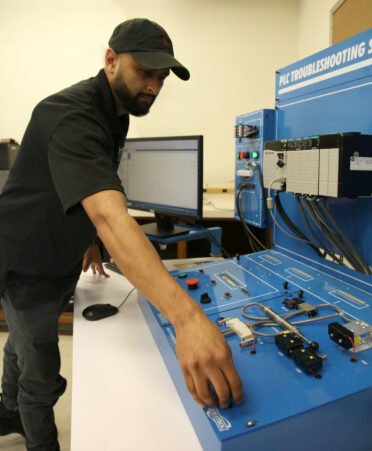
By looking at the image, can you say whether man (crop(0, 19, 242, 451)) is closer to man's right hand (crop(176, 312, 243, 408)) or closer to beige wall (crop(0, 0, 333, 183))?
man's right hand (crop(176, 312, 243, 408))

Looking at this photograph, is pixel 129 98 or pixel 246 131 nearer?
pixel 129 98

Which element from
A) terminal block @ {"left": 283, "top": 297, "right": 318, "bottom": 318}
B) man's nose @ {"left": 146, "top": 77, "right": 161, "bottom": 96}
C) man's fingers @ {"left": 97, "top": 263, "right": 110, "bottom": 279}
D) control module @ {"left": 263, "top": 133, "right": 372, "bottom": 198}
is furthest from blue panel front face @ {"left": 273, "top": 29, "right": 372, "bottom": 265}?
man's fingers @ {"left": 97, "top": 263, "right": 110, "bottom": 279}

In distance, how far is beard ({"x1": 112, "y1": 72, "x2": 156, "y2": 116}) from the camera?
1008 mm

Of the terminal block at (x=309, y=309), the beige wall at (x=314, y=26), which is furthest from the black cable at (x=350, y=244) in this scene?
the beige wall at (x=314, y=26)

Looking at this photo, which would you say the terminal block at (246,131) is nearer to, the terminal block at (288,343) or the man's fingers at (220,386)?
the terminal block at (288,343)

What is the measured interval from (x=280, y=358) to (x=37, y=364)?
803 mm

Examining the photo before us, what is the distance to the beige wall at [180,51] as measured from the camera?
315 centimetres

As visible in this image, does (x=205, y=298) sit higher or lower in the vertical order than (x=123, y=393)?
higher

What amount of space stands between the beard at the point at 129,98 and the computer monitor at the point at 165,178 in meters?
0.37

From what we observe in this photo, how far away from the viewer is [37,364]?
1.08m

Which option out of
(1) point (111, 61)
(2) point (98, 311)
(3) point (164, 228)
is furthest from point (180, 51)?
(2) point (98, 311)

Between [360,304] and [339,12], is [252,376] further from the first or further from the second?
[339,12]

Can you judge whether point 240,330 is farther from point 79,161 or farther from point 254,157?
point 254,157

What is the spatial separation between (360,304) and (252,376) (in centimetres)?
41
